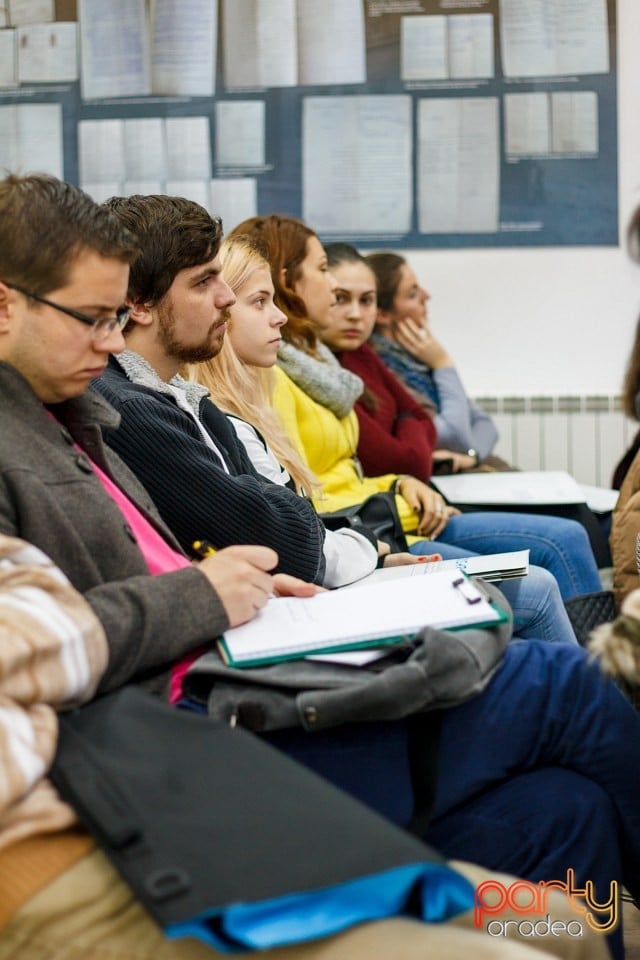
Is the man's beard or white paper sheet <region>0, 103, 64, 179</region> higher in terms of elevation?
white paper sheet <region>0, 103, 64, 179</region>

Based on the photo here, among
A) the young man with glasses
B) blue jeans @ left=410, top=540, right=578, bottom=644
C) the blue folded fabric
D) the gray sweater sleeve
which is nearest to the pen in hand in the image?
the young man with glasses

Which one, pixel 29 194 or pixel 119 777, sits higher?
pixel 29 194

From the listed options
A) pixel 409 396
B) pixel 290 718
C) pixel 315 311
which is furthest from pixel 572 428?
pixel 290 718

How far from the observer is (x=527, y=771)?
1518 millimetres

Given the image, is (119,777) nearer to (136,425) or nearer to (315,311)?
(136,425)

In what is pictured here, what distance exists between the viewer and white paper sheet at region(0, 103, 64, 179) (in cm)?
463

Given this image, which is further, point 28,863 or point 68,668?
point 68,668

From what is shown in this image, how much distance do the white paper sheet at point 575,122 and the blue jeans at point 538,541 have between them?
209 cm

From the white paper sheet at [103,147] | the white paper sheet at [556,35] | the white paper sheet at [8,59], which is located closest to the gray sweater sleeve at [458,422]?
the white paper sheet at [556,35]

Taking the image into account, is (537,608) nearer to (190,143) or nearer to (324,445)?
(324,445)

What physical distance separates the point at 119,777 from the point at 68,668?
13cm

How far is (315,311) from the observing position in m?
3.12

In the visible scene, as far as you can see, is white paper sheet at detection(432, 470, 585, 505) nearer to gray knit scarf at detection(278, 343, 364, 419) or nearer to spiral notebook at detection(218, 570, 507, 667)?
gray knit scarf at detection(278, 343, 364, 419)

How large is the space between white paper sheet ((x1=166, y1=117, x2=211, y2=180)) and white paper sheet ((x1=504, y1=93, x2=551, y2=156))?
Result: 116 centimetres
